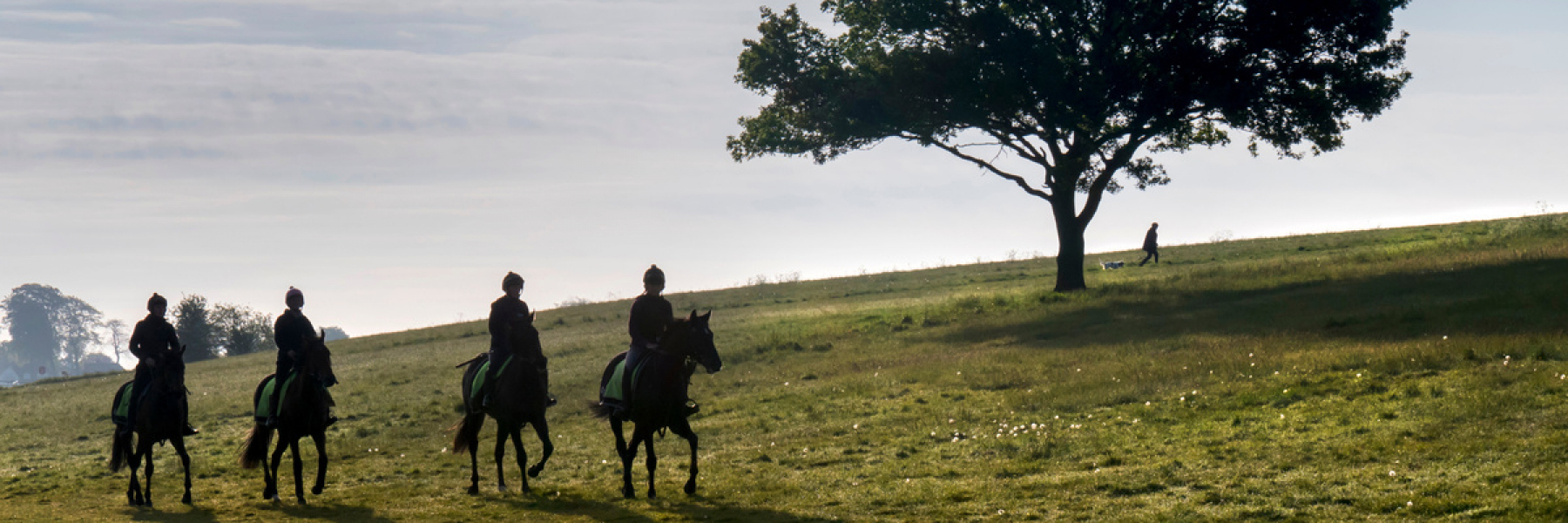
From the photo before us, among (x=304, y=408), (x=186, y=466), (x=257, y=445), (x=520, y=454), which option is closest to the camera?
(x=304, y=408)

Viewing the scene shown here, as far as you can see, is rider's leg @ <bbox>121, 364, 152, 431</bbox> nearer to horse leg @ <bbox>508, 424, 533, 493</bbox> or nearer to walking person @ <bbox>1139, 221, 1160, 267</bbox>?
horse leg @ <bbox>508, 424, 533, 493</bbox>

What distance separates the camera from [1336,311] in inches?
1229

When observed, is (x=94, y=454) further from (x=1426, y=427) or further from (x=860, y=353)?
(x=1426, y=427)

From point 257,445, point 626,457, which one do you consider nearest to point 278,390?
point 257,445

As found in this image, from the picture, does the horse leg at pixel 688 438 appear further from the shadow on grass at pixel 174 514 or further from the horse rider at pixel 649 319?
the shadow on grass at pixel 174 514

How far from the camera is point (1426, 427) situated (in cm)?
1644

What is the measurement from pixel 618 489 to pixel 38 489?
12.0m

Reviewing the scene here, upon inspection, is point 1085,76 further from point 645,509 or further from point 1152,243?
point 645,509

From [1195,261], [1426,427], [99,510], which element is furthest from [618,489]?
[1195,261]

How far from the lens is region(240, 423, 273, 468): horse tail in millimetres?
17500

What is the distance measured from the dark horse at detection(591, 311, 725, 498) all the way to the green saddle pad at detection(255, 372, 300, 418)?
15.6 ft

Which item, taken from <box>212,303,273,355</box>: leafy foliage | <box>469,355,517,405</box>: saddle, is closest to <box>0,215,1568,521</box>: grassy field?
<box>469,355,517,405</box>: saddle

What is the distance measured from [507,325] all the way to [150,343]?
5255 mm

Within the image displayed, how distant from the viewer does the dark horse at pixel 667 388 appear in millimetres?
15062
